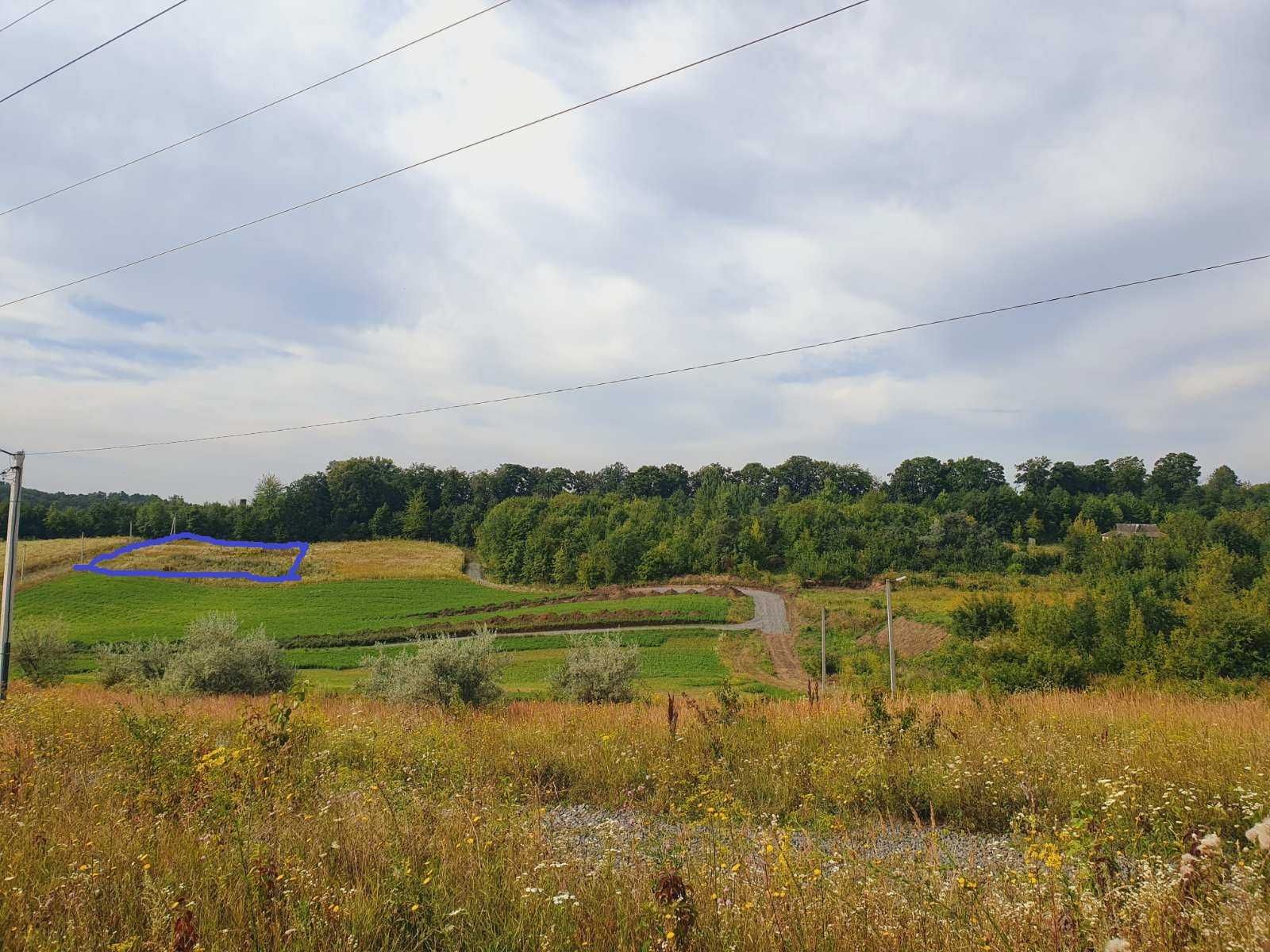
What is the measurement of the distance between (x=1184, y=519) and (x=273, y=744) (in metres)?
83.3

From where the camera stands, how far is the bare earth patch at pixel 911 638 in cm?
4662

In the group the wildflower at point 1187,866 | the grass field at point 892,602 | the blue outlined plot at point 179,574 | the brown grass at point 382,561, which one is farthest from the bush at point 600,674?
the blue outlined plot at point 179,574

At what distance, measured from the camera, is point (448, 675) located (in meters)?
17.6

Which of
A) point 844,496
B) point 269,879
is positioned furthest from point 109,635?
point 844,496

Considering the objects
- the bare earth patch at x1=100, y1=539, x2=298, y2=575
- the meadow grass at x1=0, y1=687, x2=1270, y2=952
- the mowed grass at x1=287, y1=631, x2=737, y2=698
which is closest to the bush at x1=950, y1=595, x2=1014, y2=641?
the mowed grass at x1=287, y1=631, x2=737, y2=698

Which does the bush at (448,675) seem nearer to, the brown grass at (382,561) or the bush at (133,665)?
the bush at (133,665)

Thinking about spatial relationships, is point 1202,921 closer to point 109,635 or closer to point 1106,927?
point 1106,927

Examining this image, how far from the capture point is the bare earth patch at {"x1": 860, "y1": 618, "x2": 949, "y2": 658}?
46.6 meters

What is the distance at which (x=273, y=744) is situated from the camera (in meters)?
7.02

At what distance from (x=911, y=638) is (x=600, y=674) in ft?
115

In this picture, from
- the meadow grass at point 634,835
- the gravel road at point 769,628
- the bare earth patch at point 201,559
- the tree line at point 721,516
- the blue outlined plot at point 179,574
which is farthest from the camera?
the tree line at point 721,516

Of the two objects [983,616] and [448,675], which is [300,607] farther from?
[983,616]

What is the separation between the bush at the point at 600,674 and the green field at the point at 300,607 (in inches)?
1250

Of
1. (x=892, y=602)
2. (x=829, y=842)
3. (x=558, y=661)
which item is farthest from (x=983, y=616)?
(x=829, y=842)
